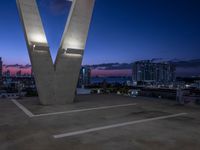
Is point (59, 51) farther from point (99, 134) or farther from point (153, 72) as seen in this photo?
point (153, 72)

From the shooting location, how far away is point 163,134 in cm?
397

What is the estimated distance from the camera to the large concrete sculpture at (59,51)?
775 centimetres

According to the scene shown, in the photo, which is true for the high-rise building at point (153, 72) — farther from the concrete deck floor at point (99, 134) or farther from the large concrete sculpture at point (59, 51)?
the concrete deck floor at point (99, 134)

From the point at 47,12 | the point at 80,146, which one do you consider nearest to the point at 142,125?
the point at 80,146

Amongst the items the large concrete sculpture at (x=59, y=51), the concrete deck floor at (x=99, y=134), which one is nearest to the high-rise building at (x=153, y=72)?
the large concrete sculpture at (x=59, y=51)

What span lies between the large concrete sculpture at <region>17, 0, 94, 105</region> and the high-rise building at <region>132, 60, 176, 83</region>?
2778 inches

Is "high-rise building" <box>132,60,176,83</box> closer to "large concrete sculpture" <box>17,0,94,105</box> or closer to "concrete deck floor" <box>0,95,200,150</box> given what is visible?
"large concrete sculpture" <box>17,0,94,105</box>

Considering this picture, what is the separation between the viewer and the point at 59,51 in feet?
27.5

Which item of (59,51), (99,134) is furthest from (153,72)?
(99,134)

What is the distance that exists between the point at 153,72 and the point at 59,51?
82.2 metres

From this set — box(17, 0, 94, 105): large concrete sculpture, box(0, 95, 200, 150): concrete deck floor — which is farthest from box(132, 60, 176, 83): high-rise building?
box(0, 95, 200, 150): concrete deck floor

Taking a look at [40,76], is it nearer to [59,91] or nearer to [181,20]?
[59,91]

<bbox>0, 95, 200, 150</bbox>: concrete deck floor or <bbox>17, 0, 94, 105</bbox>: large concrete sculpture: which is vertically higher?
<bbox>17, 0, 94, 105</bbox>: large concrete sculpture

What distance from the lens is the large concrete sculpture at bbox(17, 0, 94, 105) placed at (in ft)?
25.4
